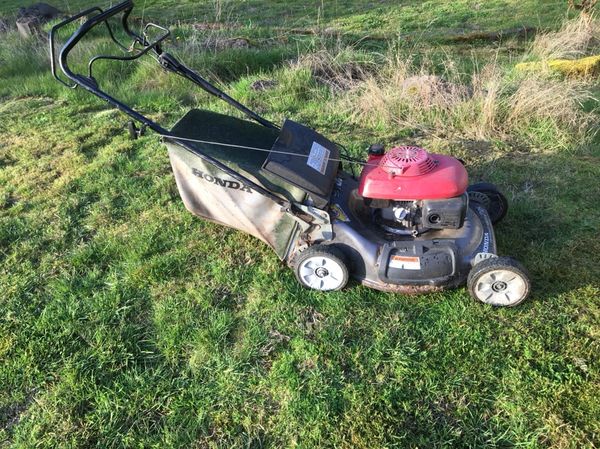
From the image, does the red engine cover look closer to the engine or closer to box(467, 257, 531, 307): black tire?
the engine

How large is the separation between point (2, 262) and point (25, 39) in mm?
Result: 5911

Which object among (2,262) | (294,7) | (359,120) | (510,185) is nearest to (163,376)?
(2,262)

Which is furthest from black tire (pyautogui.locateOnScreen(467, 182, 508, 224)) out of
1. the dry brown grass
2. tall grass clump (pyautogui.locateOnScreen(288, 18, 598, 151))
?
the dry brown grass

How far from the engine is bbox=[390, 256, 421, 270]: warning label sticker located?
21cm

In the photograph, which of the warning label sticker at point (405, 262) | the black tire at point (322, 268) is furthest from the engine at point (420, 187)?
the black tire at point (322, 268)

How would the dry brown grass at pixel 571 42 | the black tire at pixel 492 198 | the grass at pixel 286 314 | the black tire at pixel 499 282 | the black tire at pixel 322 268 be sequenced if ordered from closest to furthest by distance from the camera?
the grass at pixel 286 314, the black tire at pixel 499 282, the black tire at pixel 322 268, the black tire at pixel 492 198, the dry brown grass at pixel 571 42

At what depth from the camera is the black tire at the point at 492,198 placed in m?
3.31

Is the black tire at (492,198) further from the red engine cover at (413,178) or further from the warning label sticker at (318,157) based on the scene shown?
the warning label sticker at (318,157)

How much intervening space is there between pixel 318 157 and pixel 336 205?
0.29m

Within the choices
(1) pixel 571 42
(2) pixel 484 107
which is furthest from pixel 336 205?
(1) pixel 571 42

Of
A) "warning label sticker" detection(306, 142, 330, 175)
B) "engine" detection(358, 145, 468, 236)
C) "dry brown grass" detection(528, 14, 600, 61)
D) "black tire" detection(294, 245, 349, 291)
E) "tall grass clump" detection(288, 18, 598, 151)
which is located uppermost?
"warning label sticker" detection(306, 142, 330, 175)

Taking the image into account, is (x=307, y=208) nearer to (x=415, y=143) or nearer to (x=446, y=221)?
(x=446, y=221)

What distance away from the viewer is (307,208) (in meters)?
2.85

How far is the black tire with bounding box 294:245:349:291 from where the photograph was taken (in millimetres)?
2812
